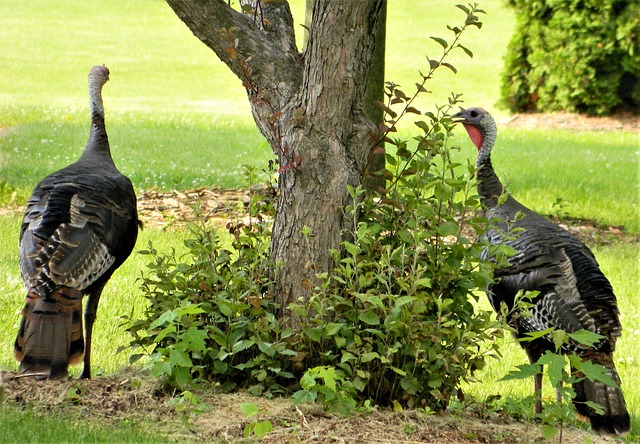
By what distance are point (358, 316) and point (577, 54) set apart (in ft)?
49.0

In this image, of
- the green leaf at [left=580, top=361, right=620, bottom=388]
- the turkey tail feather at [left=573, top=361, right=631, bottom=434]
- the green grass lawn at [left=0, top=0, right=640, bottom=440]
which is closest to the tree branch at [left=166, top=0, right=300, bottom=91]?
the green grass lawn at [left=0, top=0, right=640, bottom=440]

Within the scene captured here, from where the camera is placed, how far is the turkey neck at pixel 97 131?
5.74 m

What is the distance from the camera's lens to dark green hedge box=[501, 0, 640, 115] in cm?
1755

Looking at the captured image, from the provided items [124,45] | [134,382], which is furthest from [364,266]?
[124,45]

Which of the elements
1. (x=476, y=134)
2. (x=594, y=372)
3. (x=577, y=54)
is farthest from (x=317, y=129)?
(x=577, y=54)

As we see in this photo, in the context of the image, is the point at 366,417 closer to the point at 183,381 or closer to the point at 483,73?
the point at 183,381

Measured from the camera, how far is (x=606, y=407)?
190 inches

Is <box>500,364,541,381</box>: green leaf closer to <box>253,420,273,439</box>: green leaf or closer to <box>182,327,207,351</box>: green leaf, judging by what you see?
<box>253,420,273,439</box>: green leaf

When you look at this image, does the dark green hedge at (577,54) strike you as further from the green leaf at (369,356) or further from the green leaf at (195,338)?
the green leaf at (195,338)

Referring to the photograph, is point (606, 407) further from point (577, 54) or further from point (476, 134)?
point (577, 54)

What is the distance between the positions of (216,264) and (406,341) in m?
1.11

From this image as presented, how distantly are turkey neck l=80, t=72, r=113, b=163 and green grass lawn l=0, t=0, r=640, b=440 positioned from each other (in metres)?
1.07

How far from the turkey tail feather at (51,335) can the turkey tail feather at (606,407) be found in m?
2.78

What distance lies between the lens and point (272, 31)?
514 centimetres
